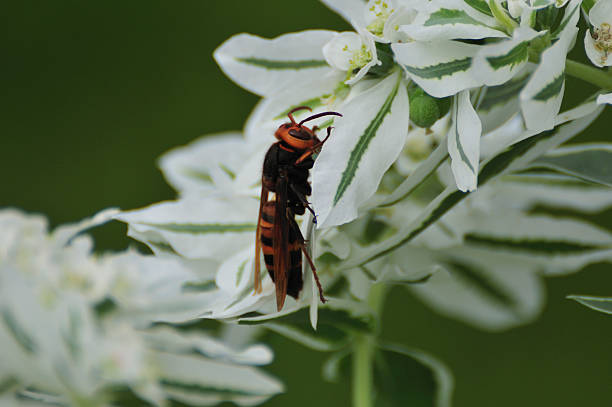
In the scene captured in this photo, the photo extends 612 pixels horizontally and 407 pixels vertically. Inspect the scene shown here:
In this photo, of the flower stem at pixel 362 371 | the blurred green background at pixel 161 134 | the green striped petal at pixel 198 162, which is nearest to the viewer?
the flower stem at pixel 362 371

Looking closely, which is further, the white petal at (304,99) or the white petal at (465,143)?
the white petal at (304,99)

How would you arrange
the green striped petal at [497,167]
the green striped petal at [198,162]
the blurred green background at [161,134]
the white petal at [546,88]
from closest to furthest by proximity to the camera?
the white petal at [546,88] → the green striped petal at [497,167] → the green striped petal at [198,162] → the blurred green background at [161,134]

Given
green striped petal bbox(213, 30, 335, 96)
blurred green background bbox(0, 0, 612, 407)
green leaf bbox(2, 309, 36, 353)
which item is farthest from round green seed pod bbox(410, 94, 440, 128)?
blurred green background bbox(0, 0, 612, 407)

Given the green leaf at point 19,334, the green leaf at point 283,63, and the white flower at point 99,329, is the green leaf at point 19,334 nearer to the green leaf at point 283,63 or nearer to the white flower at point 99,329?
the white flower at point 99,329

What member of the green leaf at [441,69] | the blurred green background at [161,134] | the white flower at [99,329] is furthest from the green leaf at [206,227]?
the blurred green background at [161,134]

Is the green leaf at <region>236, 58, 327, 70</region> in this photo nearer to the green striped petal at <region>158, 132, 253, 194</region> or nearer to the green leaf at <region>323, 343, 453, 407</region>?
the green striped petal at <region>158, 132, 253, 194</region>

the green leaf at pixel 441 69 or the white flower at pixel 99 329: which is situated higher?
the green leaf at pixel 441 69

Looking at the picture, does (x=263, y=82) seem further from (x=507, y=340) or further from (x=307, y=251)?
(x=507, y=340)
